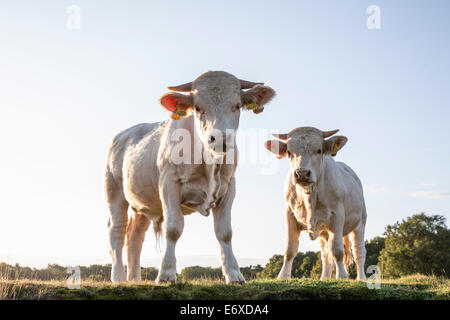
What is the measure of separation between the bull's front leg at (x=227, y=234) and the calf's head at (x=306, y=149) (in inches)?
133

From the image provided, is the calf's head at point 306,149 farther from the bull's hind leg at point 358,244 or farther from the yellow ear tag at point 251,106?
the bull's hind leg at point 358,244

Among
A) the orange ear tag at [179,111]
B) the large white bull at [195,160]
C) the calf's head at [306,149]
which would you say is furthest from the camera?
the calf's head at [306,149]

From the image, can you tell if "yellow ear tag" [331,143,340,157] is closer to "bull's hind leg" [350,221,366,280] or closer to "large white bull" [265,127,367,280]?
"large white bull" [265,127,367,280]

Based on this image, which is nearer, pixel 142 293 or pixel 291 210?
pixel 142 293

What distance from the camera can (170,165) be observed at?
8906 millimetres

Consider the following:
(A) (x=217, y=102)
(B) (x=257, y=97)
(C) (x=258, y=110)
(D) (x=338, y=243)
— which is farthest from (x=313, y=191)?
(A) (x=217, y=102)

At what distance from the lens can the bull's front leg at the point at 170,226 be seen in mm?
8250

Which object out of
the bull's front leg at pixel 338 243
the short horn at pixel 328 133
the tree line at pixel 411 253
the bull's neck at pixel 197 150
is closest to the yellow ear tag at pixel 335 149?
the short horn at pixel 328 133

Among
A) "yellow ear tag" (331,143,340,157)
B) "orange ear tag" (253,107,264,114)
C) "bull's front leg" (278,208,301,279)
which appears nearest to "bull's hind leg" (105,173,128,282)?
"orange ear tag" (253,107,264,114)

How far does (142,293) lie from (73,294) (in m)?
0.84
